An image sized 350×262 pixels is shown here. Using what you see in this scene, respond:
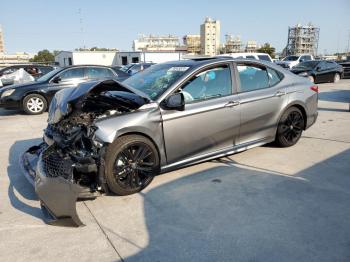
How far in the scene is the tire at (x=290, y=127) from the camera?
5.54 m

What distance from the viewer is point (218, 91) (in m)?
4.68

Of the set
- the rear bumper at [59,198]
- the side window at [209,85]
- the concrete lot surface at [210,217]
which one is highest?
the side window at [209,85]

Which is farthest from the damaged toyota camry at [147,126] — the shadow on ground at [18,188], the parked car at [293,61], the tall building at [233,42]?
the tall building at [233,42]

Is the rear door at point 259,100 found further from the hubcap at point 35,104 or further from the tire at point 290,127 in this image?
the hubcap at point 35,104

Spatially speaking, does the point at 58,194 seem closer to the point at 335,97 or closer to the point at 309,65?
the point at 335,97

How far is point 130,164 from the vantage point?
392 centimetres

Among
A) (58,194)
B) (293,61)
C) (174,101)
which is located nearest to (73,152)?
(58,194)

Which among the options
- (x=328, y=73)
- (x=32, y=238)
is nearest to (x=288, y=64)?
(x=328, y=73)

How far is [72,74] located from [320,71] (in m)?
13.8

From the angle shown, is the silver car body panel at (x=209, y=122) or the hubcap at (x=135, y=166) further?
the silver car body panel at (x=209, y=122)

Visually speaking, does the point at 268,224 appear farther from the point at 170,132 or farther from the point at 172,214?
the point at 170,132

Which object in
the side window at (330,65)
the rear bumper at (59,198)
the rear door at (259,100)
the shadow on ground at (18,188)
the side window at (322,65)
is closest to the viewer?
the rear bumper at (59,198)

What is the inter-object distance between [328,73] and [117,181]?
1765 centimetres

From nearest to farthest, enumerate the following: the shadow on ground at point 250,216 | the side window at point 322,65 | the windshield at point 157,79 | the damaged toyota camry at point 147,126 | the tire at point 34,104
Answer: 1. the shadow on ground at point 250,216
2. the damaged toyota camry at point 147,126
3. the windshield at point 157,79
4. the tire at point 34,104
5. the side window at point 322,65
